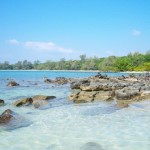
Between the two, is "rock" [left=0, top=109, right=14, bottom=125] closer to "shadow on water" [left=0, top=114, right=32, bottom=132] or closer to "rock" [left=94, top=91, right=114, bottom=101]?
"shadow on water" [left=0, top=114, right=32, bottom=132]

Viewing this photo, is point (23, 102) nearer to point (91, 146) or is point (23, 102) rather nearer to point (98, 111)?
point (98, 111)

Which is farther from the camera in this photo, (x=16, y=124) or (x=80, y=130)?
(x=16, y=124)

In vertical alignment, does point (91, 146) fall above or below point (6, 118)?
below

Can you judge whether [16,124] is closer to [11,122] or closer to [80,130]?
[11,122]

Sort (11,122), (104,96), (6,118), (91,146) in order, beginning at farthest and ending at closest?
(104,96)
(6,118)
(11,122)
(91,146)

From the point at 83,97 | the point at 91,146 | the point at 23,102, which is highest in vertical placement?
the point at 83,97

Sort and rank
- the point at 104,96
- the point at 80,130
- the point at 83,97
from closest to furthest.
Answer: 1. the point at 80,130
2. the point at 83,97
3. the point at 104,96

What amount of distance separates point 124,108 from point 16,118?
6.84 m

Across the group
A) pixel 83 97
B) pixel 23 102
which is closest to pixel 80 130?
pixel 23 102

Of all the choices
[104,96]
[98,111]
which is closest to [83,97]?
[104,96]

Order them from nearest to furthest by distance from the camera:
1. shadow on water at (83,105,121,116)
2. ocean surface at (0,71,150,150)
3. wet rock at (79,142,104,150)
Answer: wet rock at (79,142,104,150) → ocean surface at (0,71,150,150) → shadow on water at (83,105,121,116)

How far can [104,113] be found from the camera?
16344 mm

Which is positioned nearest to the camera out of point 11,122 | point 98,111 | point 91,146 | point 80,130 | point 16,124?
point 91,146

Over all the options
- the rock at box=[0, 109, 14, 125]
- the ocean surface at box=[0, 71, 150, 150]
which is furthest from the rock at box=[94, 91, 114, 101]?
the rock at box=[0, 109, 14, 125]
